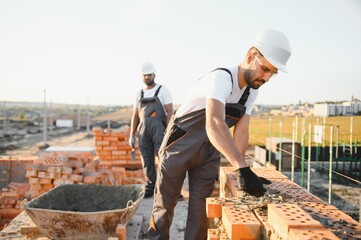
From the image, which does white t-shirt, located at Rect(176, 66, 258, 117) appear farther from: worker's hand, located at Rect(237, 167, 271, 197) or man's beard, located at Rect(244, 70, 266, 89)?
worker's hand, located at Rect(237, 167, 271, 197)

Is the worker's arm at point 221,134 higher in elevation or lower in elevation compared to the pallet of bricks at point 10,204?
higher

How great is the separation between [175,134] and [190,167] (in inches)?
12.1

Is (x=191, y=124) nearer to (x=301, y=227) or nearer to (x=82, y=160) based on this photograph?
(x=301, y=227)

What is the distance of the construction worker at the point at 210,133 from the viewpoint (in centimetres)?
225

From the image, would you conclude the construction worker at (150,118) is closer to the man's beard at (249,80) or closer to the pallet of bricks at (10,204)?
the pallet of bricks at (10,204)

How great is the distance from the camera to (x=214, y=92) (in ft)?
7.55

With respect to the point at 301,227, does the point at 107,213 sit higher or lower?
lower

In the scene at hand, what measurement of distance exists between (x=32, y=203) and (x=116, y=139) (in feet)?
14.3

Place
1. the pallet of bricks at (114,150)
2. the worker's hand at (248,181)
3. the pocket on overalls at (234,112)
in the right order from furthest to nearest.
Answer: the pallet of bricks at (114,150)
the pocket on overalls at (234,112)
the worker's hand at (248,181)

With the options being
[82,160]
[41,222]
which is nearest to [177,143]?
[41,222]

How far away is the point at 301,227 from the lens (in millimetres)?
1623

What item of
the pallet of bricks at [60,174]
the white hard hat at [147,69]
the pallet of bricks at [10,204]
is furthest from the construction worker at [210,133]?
the pallet of bricks at [10,204]

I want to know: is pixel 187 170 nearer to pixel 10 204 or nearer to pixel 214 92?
pixel 214 92

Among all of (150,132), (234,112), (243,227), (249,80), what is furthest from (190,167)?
(150,132)
